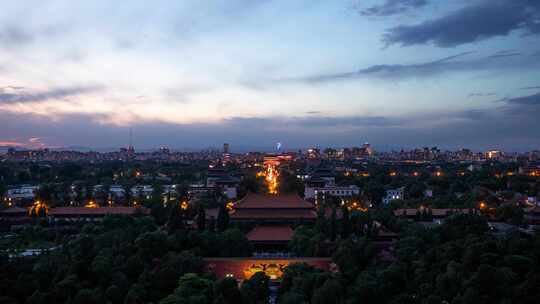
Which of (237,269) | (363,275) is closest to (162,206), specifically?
(237,269)

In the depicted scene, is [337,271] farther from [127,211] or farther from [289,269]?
[127,211]

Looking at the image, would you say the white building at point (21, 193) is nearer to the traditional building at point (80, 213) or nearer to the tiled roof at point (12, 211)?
the tiled roof at point (12, 211)

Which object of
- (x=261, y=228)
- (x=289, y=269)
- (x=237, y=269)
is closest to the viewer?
(x=289, y=269)

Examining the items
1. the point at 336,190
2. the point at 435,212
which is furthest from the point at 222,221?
the point at 336,190

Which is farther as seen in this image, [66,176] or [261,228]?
[66,176]

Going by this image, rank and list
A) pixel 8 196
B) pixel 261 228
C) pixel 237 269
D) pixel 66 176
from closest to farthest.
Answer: pixel 237 269
pixel 261 228
pixel 8 196
pixel 66 176

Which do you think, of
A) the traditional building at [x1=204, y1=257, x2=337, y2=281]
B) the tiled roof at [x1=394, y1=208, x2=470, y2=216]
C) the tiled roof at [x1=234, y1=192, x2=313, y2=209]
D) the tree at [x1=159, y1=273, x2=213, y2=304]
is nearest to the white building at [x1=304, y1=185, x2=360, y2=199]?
the tiled roof at [x1=394, y1=208, x2=470, y2=216]
